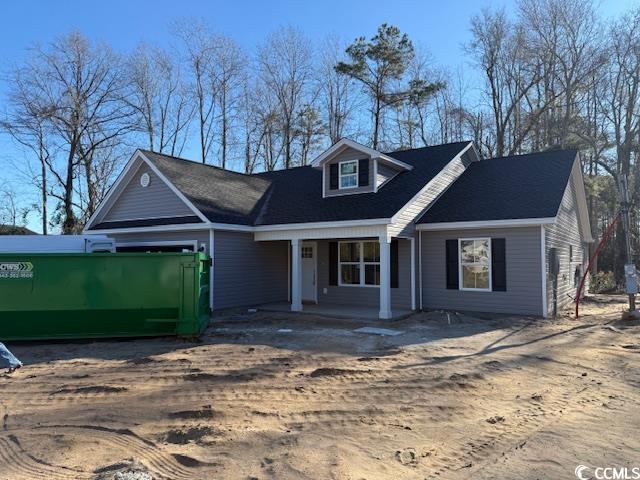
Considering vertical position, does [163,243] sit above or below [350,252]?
above

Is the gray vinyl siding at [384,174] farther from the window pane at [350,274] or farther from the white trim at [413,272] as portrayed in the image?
the window pane at [350,274]

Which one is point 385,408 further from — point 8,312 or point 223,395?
point 8,312

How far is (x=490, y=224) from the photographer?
1327 centimetres

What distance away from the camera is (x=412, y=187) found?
14.9 m

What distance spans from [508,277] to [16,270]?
12073 mm

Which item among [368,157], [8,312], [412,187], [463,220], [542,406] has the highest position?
[368,157]

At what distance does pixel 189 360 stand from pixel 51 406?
2676 millimetres

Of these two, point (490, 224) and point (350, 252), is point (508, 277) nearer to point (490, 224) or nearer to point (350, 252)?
point (490, 224)

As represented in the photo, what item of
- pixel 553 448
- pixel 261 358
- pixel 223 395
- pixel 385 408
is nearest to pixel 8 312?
pixel 261 358

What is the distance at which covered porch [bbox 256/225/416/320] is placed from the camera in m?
13.6

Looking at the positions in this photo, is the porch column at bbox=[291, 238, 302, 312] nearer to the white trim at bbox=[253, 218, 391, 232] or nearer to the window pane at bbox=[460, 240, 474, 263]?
the white trim at bbox=[253, 218, 391, 232]

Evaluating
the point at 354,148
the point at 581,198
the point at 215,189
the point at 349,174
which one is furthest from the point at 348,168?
the point at 581,198

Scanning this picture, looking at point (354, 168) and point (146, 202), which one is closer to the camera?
point (354, 168)

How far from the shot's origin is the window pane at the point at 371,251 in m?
15.7
